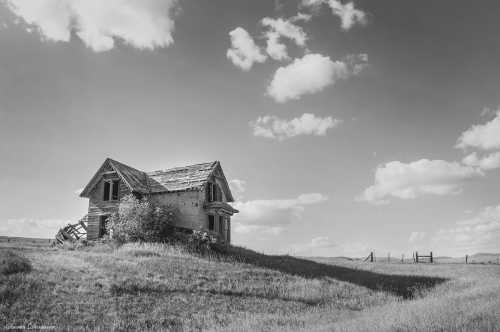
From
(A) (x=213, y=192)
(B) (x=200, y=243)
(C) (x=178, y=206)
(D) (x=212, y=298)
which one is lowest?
(D) (x=212, y=298)

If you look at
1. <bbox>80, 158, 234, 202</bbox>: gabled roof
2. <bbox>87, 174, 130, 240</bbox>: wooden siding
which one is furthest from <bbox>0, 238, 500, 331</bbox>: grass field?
<bbox>87, 174, 130, 240</bbox>: wooden siding

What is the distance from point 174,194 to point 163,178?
11.3 ft

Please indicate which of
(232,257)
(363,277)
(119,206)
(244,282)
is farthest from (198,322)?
(119,206)

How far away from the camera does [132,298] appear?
14.4 m

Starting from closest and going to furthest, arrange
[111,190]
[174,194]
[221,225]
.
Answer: [174,194] < [111,190] < [221,225]

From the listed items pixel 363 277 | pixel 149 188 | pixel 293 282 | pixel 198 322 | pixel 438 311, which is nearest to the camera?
pixel 438 311

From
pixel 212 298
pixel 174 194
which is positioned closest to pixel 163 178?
pixel 174 194

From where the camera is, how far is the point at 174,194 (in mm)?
32406

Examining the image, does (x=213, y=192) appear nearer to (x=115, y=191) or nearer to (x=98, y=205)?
(x=115, y=191)

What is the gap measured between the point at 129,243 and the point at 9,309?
1622cm

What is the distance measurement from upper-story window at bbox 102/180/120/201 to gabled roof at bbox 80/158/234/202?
3.39ft

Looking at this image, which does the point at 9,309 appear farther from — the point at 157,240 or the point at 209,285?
the point at 157,240

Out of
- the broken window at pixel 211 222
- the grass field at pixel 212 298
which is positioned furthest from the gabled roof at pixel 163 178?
the grass field at pixel 212 298

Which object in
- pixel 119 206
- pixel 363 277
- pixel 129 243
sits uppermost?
pixel 119 206
